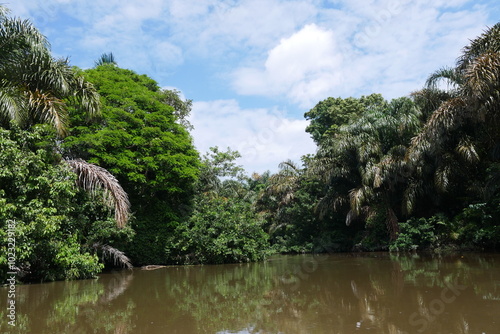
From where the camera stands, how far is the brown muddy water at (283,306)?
4.65 metres

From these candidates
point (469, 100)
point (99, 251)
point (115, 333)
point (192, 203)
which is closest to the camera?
point (115, 333)

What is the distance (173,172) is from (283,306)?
998cm

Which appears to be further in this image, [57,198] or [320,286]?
[57,198]

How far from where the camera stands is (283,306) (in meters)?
6.04

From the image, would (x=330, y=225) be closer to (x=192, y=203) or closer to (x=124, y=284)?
(x=192, y=203)

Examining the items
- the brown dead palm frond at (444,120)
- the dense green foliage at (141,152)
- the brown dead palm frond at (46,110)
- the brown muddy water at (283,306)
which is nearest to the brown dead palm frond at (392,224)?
the brown dead palm frond at (444,120)

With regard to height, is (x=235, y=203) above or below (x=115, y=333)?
above

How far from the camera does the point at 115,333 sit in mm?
4707

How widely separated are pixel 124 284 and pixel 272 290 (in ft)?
13.9

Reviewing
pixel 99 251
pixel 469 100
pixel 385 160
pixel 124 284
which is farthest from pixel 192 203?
pixel 469 100

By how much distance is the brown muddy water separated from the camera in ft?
15.3

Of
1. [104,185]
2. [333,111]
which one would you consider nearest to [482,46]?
[104,185]

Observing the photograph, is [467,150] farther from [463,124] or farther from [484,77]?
[484,77]

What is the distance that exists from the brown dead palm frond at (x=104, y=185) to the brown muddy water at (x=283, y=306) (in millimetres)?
2732
